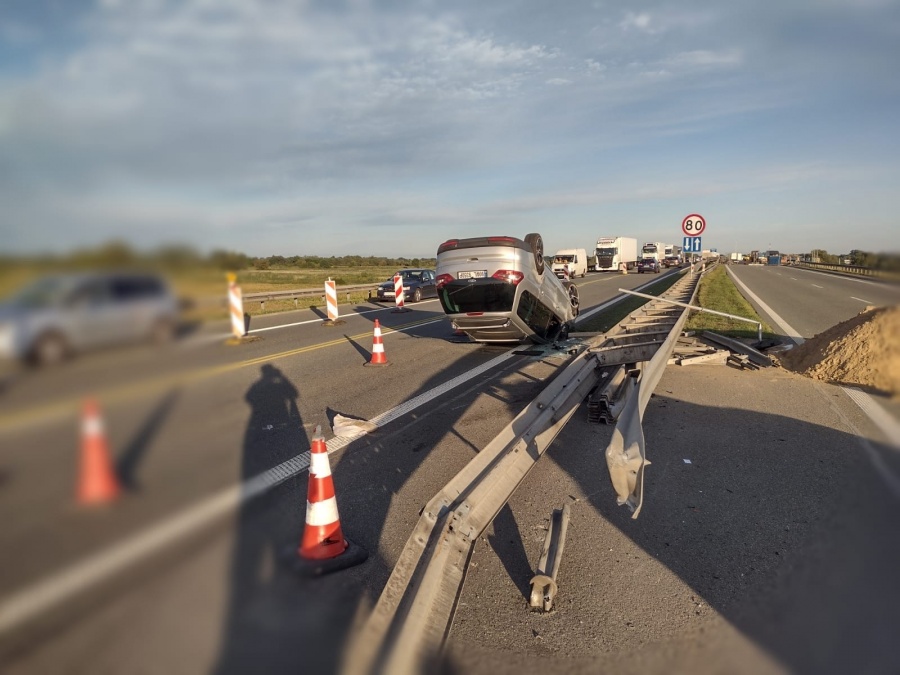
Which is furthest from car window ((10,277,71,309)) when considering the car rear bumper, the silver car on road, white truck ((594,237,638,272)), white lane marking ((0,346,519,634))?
white truck ((594,237,638,272))

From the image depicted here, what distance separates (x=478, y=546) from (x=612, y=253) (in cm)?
5071

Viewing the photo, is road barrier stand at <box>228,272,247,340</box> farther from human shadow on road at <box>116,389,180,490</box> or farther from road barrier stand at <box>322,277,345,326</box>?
road barrier stand at <box>322,277,345,326</box>

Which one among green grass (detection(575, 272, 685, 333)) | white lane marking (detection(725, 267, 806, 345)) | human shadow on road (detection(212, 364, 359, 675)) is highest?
human shadow on road (detection(212, 364, 359, 675))

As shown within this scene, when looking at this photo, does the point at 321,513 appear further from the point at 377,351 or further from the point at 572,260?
the point at 572,260

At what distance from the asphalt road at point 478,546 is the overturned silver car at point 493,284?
1.69 meters

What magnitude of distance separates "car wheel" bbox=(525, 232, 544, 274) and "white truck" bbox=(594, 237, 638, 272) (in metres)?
44.5

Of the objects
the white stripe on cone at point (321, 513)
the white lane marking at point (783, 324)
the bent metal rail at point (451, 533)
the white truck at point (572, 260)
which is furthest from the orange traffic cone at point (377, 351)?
the white truck at point (572, 260)

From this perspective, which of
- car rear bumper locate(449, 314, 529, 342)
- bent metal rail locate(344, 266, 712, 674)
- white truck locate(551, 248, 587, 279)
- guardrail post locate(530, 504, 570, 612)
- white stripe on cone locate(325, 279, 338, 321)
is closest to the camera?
bent metal rail locate(344, 266, 712, 674)

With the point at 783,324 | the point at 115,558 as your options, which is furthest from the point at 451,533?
the point at 783,324

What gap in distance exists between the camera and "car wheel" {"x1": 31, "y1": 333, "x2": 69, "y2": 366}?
2.86 ft

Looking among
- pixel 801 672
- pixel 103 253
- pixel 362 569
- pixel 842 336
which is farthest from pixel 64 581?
pixel 842 336

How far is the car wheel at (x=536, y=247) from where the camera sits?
8938 mm

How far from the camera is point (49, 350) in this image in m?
0.89

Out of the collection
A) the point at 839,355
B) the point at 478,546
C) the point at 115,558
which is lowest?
the point at 478,546
